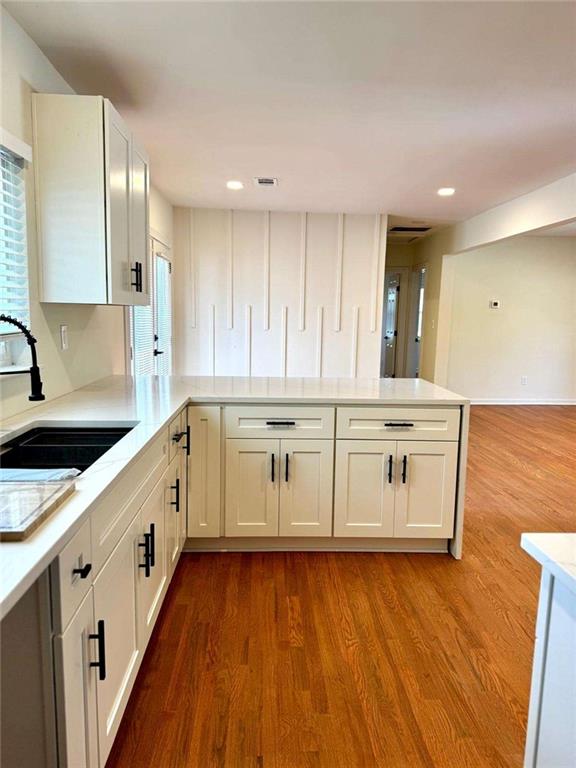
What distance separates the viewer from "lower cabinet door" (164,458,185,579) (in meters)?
2.13

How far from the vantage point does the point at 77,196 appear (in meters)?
2.08

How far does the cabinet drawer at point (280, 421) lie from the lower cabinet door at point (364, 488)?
142 millimetres

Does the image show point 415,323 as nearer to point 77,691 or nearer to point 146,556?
point 146,556

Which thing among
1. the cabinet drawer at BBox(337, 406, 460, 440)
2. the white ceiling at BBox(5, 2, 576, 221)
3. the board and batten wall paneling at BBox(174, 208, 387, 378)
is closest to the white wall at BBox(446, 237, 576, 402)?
the board and batten wall paneling at BBox(174, 208, 387, 378)

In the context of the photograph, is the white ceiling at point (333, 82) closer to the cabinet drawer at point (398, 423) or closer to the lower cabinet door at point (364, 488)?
the cabinet drawer at point (398, 423)

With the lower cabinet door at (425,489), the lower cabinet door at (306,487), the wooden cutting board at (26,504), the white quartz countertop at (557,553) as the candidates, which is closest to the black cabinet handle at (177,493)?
the lower cabinet door at (306,487)

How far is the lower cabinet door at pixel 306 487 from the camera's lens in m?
2.62

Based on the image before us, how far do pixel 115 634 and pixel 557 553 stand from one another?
1183mm

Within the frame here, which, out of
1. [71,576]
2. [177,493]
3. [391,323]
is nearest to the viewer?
[71,576]

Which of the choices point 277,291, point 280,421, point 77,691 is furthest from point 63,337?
point 277,291

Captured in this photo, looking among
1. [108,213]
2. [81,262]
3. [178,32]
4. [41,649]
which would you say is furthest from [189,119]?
[41,649]

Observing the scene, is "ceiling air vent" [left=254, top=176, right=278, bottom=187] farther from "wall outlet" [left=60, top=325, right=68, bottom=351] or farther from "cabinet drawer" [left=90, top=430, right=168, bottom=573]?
"cabinet drawer" [left=90, top=430, right=168, bottom=573]

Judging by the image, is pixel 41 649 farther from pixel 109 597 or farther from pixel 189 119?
pixel 189 119

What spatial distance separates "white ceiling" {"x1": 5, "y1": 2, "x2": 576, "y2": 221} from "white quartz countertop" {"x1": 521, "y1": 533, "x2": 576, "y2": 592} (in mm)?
1887
